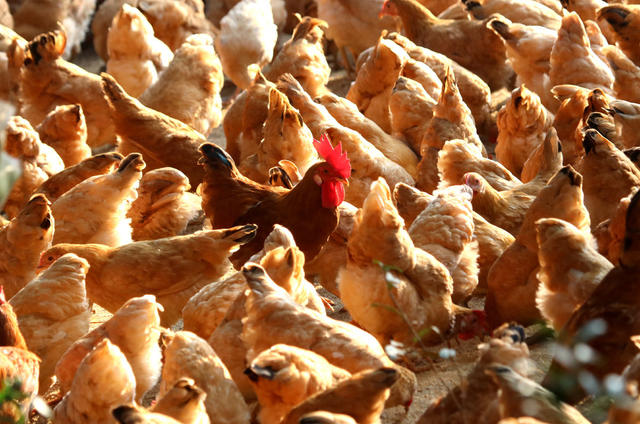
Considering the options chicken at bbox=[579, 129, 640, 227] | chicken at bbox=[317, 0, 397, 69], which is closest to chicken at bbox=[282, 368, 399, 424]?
chicken at bbox=[579, 129, 640, 227]

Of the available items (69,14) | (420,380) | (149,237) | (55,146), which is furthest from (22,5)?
(420,380)

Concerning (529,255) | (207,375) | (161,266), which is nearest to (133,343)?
(207,375)

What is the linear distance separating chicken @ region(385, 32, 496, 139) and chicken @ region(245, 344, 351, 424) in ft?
13.4

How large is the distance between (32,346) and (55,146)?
2857 mm

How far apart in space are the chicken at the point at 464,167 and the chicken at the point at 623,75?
1592mm

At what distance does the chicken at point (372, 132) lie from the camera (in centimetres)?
615

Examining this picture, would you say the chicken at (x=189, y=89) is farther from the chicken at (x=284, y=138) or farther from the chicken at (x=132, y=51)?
the chicken at (x=284, y=138)

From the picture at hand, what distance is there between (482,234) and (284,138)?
4.97 ft

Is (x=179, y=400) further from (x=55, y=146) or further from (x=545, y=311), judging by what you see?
(x=55, y=146)

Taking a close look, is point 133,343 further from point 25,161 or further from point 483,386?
point 25,161

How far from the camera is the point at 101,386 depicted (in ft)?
10.6

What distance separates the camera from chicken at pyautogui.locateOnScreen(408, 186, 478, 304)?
441 cm

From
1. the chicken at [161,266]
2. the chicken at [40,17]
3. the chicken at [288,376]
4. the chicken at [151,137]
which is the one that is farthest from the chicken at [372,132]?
the chicken at [40,17]

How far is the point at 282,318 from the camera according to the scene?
3373mm
